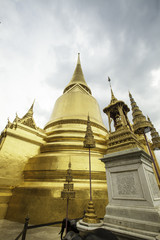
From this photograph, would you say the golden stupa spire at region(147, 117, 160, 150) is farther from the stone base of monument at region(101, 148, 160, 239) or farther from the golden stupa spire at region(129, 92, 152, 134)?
the stone base of monument at region(101, 148, 160, 239)

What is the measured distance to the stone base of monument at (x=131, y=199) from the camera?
70.5 inches

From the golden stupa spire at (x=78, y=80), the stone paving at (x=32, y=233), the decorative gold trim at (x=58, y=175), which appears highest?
the golden stupa spire at (x=78, y=80)

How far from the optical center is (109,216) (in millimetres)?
2182

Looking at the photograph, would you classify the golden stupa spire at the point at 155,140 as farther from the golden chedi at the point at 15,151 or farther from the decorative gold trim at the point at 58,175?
the golden chedi at the point at 15,151

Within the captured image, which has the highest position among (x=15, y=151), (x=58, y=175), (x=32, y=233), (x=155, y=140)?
(x=155, y=140)

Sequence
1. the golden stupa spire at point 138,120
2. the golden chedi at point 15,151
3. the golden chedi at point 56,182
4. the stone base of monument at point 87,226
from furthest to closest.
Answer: the golden chedi at point 15,151 → the golden stupa spire at point 138,120 → the golden chedi at point 56,182 → the stone base of monument at point 87,226

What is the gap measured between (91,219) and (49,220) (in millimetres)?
1789

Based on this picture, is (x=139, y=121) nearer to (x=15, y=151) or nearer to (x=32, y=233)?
(x=32, y=233)

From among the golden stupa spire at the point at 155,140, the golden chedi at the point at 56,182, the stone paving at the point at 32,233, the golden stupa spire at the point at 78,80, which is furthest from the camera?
the golden stupa spire at the point at 78,80

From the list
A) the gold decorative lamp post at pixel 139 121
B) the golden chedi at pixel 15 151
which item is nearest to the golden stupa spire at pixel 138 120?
the gold decorative lamp post at pixel 139 121

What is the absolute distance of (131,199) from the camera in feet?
6.88

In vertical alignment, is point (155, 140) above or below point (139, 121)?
above

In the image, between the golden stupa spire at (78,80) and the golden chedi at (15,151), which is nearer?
the golden chedi at (15,151)

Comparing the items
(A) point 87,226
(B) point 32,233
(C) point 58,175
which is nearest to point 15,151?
(C) point 58,175
